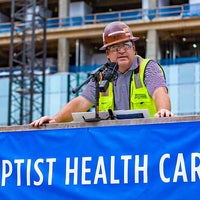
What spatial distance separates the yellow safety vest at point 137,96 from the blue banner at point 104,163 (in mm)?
655

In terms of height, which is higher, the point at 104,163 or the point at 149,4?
the point at 149,4

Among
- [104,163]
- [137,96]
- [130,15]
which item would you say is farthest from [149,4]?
[104,163]

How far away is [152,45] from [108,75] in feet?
140

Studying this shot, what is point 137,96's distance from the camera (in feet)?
18.4

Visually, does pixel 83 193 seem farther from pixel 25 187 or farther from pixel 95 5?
pixel 95 5

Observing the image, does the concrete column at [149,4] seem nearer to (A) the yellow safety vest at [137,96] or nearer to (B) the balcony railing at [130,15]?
(B) the balcony railing at [130,15]

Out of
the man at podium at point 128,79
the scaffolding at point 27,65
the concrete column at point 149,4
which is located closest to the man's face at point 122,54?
the man at podium at point 128,79

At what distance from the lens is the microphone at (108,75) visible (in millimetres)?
4855

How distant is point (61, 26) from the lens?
166ft

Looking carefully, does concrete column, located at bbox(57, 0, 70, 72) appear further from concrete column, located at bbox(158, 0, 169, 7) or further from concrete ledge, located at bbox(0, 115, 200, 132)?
concrete ledge, located at bbox(0, 115, 200, 132)

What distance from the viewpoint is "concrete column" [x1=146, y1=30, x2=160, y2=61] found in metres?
47.2

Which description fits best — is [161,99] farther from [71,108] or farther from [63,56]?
[63,56]

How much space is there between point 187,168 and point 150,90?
3.31 ft

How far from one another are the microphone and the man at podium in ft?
1.17
